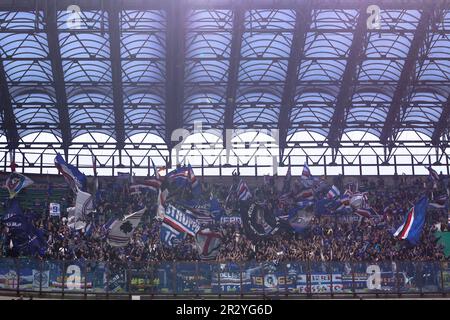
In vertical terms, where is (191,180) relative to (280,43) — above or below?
below

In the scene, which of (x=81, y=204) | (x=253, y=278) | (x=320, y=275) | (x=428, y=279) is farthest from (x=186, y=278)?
(x=428, y=279)

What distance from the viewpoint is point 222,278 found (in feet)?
104

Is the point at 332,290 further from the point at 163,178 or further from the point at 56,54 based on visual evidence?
the point at 56,54

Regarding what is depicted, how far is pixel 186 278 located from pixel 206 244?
6965mm

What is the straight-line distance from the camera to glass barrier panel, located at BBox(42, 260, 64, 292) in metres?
30.2

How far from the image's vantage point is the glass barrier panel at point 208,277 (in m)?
31.5

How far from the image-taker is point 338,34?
47.6 metres

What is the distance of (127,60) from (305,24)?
38.0 feet

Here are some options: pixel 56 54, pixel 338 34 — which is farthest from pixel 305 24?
pixel 56 54

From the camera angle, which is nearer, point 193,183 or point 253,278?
point 253,278

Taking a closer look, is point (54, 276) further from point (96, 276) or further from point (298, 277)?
point (298, 277)

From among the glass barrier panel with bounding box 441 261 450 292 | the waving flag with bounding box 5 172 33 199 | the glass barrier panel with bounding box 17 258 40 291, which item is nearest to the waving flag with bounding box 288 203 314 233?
the glass barrier panel with bounding box 441 261 450 292

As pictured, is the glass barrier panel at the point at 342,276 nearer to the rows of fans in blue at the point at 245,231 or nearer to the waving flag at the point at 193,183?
the rows of fans in blue at the point at 245,231

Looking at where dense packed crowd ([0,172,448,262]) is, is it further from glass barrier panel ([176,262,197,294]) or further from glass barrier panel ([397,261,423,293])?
glass barrier panel ([397,261,423,293])
